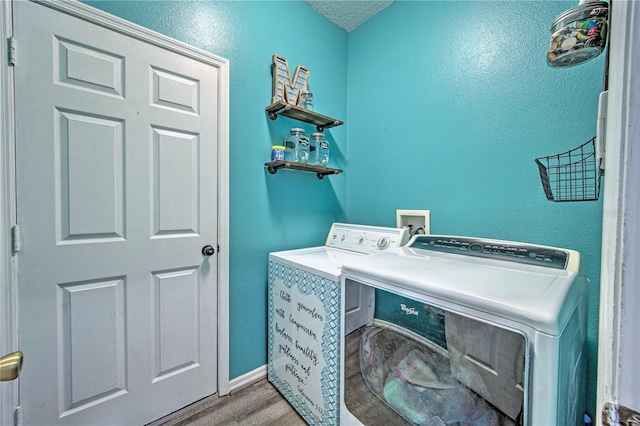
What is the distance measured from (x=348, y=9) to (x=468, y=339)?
229cm

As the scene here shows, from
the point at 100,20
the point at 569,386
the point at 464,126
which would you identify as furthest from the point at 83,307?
the point at 464,126

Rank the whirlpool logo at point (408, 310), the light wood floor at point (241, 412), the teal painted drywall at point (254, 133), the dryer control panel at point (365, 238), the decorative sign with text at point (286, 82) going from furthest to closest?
the decorative sign with text at point (286, 82)
the dryer control panel at point (365, 238)
the teal painted drywall at point (254, 133)
the light wood floor at point (241, 412)
the whirlpool logo at point (408, 310)

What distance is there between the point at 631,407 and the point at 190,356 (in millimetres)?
1757

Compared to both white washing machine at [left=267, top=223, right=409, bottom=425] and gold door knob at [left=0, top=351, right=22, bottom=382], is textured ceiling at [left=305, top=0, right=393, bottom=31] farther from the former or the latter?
gold door knob at [left=0, top=351, right=22, bottom=382]

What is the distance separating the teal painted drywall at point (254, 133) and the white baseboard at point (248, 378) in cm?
3

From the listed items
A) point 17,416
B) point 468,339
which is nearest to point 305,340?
point 468,339

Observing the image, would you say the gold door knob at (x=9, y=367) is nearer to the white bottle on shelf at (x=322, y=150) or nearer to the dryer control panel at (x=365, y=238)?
the dryer control panel at (x=365, y=238)

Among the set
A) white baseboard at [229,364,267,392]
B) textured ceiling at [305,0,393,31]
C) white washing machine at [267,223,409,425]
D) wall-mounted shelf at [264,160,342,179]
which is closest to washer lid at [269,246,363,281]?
white washing machine at [267,223,409,425]

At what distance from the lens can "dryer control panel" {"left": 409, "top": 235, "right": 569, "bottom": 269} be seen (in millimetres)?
1058

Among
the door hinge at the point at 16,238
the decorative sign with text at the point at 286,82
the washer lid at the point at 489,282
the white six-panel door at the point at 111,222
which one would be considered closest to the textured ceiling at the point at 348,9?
the decorative sign with text at the point at 286,82

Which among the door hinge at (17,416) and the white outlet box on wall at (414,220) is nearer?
the door hinge at (17,416)

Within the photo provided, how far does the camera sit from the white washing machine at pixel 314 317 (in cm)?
126

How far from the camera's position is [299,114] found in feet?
6.08

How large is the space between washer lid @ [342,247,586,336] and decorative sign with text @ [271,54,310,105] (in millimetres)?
1236
